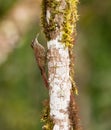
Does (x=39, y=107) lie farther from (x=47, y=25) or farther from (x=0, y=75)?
(x=47, y=25)

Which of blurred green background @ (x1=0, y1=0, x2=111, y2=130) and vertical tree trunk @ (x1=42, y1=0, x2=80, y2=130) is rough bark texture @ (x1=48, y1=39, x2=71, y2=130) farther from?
blurred green background @ (x1=0, y1=0, x2=111, y2=130)

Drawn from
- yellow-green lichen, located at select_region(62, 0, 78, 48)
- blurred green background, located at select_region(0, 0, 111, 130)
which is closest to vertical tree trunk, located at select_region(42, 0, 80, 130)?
yellow-green lichen, located at select_region(62, 0, 78, 48)

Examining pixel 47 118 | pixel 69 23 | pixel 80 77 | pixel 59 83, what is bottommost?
pixel 80 77

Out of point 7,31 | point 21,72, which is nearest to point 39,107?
point 21,72

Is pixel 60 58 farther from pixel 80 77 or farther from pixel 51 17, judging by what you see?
pixel 80 77

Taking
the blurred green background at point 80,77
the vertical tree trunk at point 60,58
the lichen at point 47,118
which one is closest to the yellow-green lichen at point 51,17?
the vertical tree trunk at point 60,58

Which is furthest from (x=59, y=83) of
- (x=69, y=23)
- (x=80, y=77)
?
(x=80, y=77)
